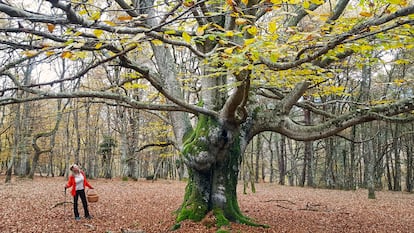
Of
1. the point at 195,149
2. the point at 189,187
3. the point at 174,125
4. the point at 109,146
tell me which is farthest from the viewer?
the point at 109,146

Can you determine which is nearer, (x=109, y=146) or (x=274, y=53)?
(x=274, y=53)

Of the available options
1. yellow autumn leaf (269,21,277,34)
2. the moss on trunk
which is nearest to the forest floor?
the moss on trunk

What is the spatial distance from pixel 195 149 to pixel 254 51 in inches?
142

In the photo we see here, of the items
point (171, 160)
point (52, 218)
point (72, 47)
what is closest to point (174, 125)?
point (52, 218)

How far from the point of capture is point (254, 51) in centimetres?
324

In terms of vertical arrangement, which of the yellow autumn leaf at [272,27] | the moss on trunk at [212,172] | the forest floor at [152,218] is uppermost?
the yellow autumn leaf at [272,27]

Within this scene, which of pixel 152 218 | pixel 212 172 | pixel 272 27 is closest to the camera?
pixel 272 27

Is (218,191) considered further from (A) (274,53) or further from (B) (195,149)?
(A) (274,53)

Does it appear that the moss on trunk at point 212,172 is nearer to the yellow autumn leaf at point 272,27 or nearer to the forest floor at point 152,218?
the forest floor at point 152,218

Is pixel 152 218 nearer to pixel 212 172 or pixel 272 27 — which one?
pixel 212 172

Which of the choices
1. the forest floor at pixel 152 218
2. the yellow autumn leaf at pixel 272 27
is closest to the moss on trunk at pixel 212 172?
the forest floor at pixel 152 218

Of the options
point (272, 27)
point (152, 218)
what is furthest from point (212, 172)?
point (272, 27)

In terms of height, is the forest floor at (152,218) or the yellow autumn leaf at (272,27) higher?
the yellow autumn leaf at (272,27)

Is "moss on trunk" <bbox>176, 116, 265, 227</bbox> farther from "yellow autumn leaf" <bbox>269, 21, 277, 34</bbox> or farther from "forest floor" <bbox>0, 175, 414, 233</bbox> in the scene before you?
"yellow autumn leaf" <bbox>269, 21, 277, 34</bbox>
